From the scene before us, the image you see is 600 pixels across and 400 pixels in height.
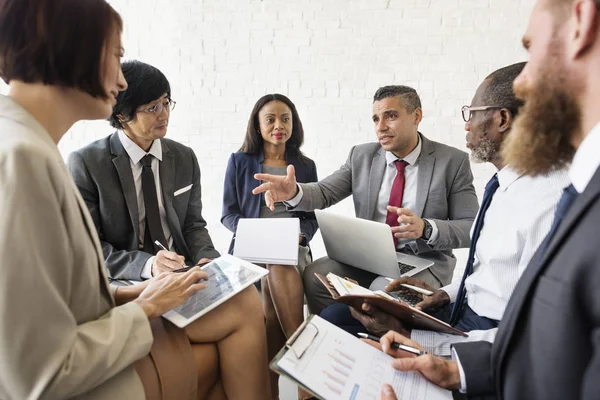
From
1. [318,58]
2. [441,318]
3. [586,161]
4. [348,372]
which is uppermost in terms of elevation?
[318,58]

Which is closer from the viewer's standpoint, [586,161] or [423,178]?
[586,161]

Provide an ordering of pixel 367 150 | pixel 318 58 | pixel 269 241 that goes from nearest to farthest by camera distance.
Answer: pixel 269 241, pixel 367 150, pixel 318 58

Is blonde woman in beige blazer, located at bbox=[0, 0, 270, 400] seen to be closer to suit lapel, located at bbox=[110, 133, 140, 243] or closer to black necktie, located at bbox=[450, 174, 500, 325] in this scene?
suit lapel, located at bbox=[110, 133, 140, 243]

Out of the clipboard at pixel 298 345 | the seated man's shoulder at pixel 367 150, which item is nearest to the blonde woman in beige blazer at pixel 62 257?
the clipboard at pixel 298 345

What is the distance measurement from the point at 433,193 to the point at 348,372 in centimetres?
127

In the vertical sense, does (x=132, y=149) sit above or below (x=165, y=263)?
above

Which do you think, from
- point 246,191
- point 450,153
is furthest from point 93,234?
point 450,153

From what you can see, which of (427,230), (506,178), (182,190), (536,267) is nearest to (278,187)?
(182,190)

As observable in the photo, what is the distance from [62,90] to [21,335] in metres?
0.57

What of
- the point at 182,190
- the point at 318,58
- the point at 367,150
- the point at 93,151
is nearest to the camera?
the point at 93,151

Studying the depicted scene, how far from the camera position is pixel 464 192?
1.95 m

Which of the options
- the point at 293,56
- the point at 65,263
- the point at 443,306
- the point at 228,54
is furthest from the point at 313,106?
the point at 65,263

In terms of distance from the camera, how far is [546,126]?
2.51ft

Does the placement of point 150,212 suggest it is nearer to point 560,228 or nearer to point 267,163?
point 267,163
